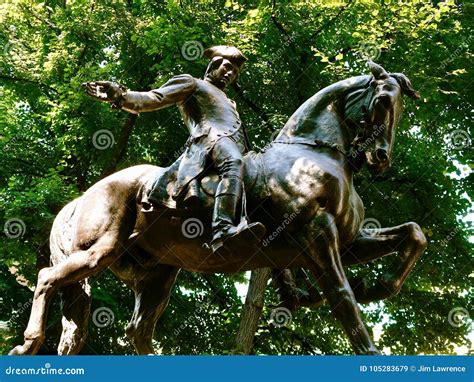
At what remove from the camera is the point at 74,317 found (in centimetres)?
757

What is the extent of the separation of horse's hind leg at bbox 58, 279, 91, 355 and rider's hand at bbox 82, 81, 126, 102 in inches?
79.0

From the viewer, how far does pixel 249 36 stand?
15047 mm

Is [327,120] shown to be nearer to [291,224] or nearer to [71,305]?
[291,224]

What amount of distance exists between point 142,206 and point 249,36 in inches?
323

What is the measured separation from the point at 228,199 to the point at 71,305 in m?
2.11
